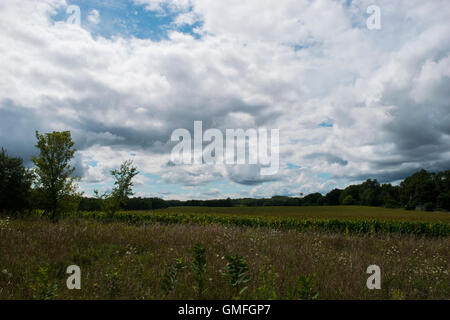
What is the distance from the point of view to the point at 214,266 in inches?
207

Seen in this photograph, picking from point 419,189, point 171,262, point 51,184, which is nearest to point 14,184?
point 51,184

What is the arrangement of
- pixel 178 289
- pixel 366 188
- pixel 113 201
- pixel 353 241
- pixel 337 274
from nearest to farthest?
pixel 178 289
pixel 337 274
pixel 353 241
pixel 113 201
pixel 366 188

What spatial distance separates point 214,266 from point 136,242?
2.85m

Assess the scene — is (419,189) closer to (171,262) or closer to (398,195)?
(398,195)

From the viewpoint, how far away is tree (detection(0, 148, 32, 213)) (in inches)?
756

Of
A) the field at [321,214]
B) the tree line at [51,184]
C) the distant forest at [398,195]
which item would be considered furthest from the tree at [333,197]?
the tree line at [51,184]

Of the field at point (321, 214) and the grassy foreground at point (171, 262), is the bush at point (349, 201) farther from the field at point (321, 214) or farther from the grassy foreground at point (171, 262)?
the grassy foreground at point (171, 262)

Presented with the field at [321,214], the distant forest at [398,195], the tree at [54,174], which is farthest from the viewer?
the distant forest at [398,195]

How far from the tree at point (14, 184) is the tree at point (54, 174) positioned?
6.68 feet

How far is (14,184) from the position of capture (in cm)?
1967

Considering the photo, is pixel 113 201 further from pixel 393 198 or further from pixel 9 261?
pixel 393 198

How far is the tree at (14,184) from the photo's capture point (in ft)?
Result: 63.0
